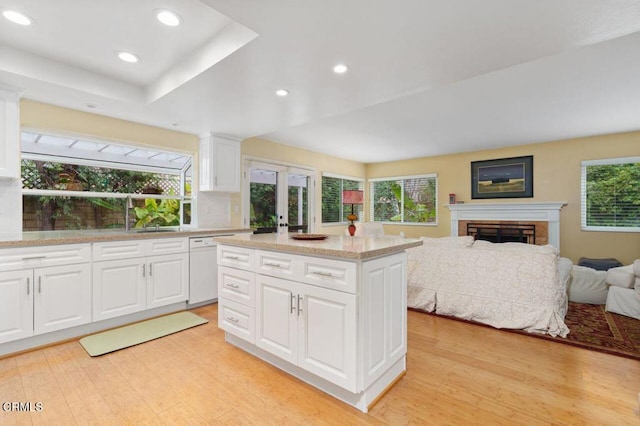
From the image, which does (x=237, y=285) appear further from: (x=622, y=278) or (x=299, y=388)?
(x=622, y=278)

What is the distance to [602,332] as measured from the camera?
2.88 meters

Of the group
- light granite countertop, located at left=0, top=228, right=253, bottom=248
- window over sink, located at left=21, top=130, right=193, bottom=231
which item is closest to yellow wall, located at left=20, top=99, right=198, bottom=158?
window over sink, located at left=21, top=130, right=193, bottom=231

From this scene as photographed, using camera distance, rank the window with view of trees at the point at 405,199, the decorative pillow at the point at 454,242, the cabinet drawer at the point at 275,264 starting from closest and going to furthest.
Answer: the cabinet drawer at the point at 275,264 < the decorative pillow at the point at 454,242 < the window with view of trees at the point at 405,199

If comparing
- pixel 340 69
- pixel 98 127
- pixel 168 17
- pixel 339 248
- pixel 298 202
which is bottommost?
pixel 339 248

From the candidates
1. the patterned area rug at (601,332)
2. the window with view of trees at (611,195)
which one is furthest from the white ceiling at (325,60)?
the patterned area rug at (601,332)

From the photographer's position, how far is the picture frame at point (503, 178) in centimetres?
589

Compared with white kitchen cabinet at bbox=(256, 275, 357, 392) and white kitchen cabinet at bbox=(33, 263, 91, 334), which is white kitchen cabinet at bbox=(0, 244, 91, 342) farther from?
white kitchen cabinet at bbox=(256, 275, 357, 392)

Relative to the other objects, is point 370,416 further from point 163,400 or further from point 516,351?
point 516,351

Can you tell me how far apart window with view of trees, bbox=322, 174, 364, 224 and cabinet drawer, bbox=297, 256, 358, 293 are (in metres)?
4.62

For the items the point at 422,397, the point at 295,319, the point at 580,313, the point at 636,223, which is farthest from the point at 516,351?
the point at 636,223

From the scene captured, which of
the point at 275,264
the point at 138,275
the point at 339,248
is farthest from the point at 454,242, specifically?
the point at 138,275

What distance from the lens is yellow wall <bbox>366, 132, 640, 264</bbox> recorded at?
5.00 meters

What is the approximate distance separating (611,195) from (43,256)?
780 cm

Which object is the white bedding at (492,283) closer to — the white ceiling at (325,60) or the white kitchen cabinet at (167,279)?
the white ceiling at (325,60)
